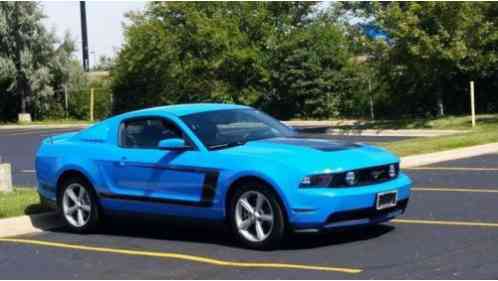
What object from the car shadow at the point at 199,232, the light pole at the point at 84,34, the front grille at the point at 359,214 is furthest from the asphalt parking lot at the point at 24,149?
the light pole at the point at 84,34

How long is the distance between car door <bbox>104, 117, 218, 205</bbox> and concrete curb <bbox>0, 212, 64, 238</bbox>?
1.44 metres

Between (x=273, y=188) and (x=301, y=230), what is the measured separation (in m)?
0.45

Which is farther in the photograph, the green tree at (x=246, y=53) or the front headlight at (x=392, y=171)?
the green tree at (x=246, y=53)

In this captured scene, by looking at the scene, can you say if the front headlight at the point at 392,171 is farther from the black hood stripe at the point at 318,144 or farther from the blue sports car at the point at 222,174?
the black hood stripe at the point at 318,144

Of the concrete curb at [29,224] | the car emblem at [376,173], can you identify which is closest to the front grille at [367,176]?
the car emblem at [376,173]

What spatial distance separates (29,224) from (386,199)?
435cm

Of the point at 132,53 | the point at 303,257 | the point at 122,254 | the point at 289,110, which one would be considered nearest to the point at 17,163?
the point at 122,254

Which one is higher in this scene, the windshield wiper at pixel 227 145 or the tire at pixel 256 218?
the windshield wiper at pixel 227 145

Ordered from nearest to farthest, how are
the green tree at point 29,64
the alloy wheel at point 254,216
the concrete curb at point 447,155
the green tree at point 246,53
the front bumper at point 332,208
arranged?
the front bumper at point 332,208 < the alloy wheel at point 254,216 < the concrete curb at point 447,155 < the green tree at point 246,53 < the green tree at point 29,64

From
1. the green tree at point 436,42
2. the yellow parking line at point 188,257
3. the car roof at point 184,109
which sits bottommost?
the yellow parking line at point 188,257

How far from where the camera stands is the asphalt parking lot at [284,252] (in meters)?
7.66

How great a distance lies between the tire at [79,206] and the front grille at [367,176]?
298cm

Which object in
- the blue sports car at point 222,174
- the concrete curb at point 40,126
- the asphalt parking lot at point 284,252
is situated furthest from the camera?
the concrete curb at point 40,126

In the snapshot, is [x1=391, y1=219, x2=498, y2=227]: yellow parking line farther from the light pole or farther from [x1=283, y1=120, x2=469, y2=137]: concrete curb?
the light pole
